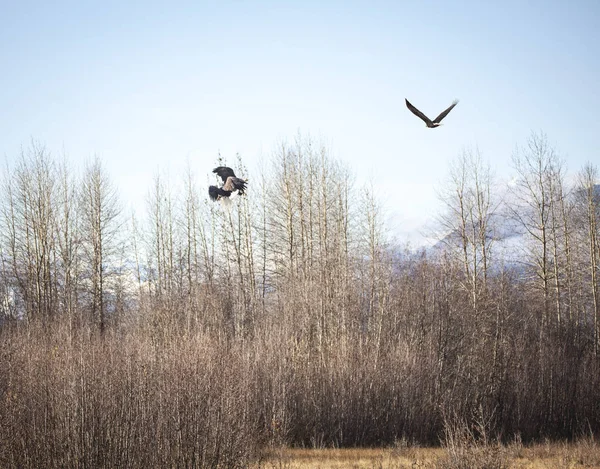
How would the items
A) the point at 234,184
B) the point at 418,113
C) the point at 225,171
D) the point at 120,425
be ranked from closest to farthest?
the point at 418,113
the point at 120,425
the point at 234,184
the point at 225,171

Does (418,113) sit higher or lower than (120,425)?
higher

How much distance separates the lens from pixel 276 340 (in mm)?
17719

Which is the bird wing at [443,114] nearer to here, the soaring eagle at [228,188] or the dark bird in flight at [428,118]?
the dark bird in flight at [428,118]

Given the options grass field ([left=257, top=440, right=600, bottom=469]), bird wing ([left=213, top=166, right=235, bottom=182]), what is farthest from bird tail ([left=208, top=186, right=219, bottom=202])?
grass field ([left=257, top=440, right=600, bottom=469])

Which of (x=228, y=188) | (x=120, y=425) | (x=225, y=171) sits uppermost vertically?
(x=225, y=171)

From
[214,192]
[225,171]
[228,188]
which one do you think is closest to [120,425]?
[214,192]

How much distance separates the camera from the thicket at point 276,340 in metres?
8.80

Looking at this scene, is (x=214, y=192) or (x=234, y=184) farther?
(x=234, y=184)

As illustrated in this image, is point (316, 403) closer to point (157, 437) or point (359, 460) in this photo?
point (359, 460)

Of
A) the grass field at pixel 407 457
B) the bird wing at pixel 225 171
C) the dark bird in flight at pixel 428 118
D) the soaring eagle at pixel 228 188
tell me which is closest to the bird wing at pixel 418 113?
the dark bird in flight at pixel 428 118

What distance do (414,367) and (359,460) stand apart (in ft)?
14.4

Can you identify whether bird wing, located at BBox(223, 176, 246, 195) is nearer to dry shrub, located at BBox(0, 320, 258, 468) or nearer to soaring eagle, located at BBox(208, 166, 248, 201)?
soaring eagle, located at BBox(208, 166, 248, 201)

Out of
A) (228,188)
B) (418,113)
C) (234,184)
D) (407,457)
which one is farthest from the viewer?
(228,188)

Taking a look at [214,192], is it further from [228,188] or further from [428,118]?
[428,118]
